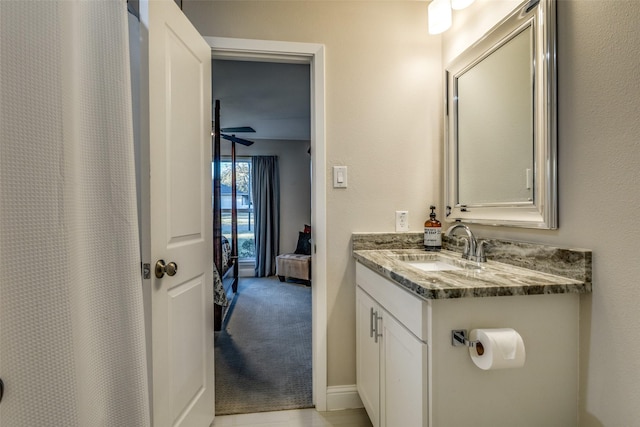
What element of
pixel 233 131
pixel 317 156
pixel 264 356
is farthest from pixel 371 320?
pixel 233 131

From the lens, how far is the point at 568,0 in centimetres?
102

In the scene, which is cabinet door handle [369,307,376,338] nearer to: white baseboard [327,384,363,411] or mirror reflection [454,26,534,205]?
white baseboard [327,384,363,411]

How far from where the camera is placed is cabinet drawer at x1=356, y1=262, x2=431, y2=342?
0.92 meters

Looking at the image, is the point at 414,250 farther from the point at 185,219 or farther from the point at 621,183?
the point at 185,219

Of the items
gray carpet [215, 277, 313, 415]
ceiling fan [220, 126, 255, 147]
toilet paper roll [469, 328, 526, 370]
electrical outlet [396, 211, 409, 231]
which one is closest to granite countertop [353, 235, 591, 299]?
toilet paper roll [469, 328, 526, 370]

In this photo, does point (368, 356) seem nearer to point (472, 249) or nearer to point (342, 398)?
point (342, 398)

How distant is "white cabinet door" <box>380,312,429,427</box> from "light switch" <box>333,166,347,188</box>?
2.51 ft

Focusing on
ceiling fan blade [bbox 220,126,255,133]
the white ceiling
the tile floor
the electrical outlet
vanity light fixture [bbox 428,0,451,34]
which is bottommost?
the tile floor

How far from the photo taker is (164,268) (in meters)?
1.13

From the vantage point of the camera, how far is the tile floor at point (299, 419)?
158 cm

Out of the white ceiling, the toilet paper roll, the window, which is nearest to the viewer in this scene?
the toilet paper roll

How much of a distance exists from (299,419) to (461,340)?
1178 mm

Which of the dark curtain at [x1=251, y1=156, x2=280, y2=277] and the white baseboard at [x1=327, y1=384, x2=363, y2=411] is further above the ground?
the dark curtain at [x1=251, y1=156, x2=280, y2=277]

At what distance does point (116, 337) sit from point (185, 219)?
1.79ft
